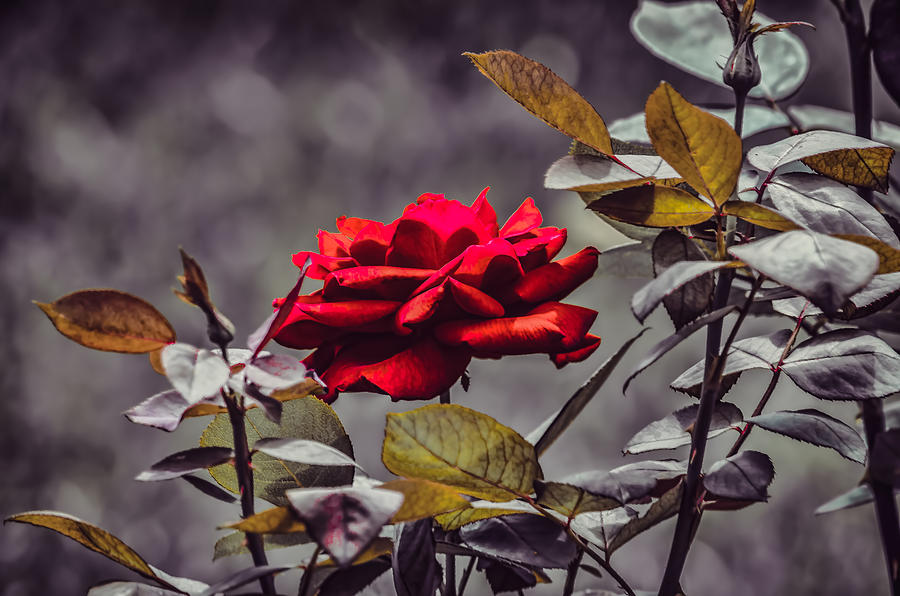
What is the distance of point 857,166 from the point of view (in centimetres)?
19

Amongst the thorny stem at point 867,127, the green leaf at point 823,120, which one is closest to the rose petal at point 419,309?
the thorny stem at point 867,127

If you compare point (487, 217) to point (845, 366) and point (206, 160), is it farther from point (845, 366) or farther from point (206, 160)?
point (206, 160)

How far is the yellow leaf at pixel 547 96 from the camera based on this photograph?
0.59ft

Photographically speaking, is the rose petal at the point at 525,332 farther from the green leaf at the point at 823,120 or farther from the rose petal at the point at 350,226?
the green leaf at the point at 823,120

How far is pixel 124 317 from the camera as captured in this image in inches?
5.8

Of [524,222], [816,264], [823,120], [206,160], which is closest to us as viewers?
Result: [816,264]

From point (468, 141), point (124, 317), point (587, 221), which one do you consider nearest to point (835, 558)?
point (587, 221)

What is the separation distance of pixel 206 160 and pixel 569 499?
1.57 feet

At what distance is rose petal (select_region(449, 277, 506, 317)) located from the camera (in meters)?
0.18

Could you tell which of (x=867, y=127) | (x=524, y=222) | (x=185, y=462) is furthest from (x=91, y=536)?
(x=867, y=127)

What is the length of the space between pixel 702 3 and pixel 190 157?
0.38m

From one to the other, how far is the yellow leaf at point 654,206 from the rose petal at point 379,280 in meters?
0.05

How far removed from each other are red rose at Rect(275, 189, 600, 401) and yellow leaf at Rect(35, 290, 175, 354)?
39 millimetres

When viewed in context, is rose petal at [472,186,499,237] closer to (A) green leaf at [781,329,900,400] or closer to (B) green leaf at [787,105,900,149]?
(A) green leaf at [781,329,900,400]
